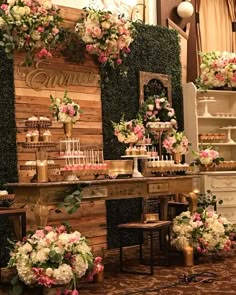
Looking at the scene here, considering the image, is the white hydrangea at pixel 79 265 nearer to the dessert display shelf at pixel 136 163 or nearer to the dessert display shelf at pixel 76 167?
the dessert display shelf at pixel 76 167

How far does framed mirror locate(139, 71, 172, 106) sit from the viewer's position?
630cm

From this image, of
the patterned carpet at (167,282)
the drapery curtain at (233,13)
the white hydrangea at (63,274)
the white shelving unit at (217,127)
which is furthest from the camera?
the drapery curtain at (233,13)

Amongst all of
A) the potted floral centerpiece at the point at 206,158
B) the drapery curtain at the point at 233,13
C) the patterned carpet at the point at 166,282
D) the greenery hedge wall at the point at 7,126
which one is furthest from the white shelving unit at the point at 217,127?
the greenery hedge wall at the point at 7,126

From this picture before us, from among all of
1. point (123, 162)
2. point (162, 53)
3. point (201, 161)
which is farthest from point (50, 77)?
point (201, 161)

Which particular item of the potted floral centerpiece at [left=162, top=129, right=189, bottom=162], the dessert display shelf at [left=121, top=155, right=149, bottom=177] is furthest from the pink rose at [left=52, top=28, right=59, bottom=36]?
the potted floral centerpiece at [left=162, top=129, right=189, bottom=162]

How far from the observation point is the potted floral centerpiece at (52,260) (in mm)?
3914

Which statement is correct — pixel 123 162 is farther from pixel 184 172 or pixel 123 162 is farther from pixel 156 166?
pixel 184 172

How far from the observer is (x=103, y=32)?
5.42 metres

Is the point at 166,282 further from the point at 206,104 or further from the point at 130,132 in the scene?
the point at 206,104

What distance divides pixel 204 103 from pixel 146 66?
1.07 metres

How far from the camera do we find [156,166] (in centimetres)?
540

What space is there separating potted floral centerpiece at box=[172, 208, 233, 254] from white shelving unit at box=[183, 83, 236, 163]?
4.86 ft

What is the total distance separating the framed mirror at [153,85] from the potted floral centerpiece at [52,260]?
8.36ft

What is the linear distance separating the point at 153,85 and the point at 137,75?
0.27m
